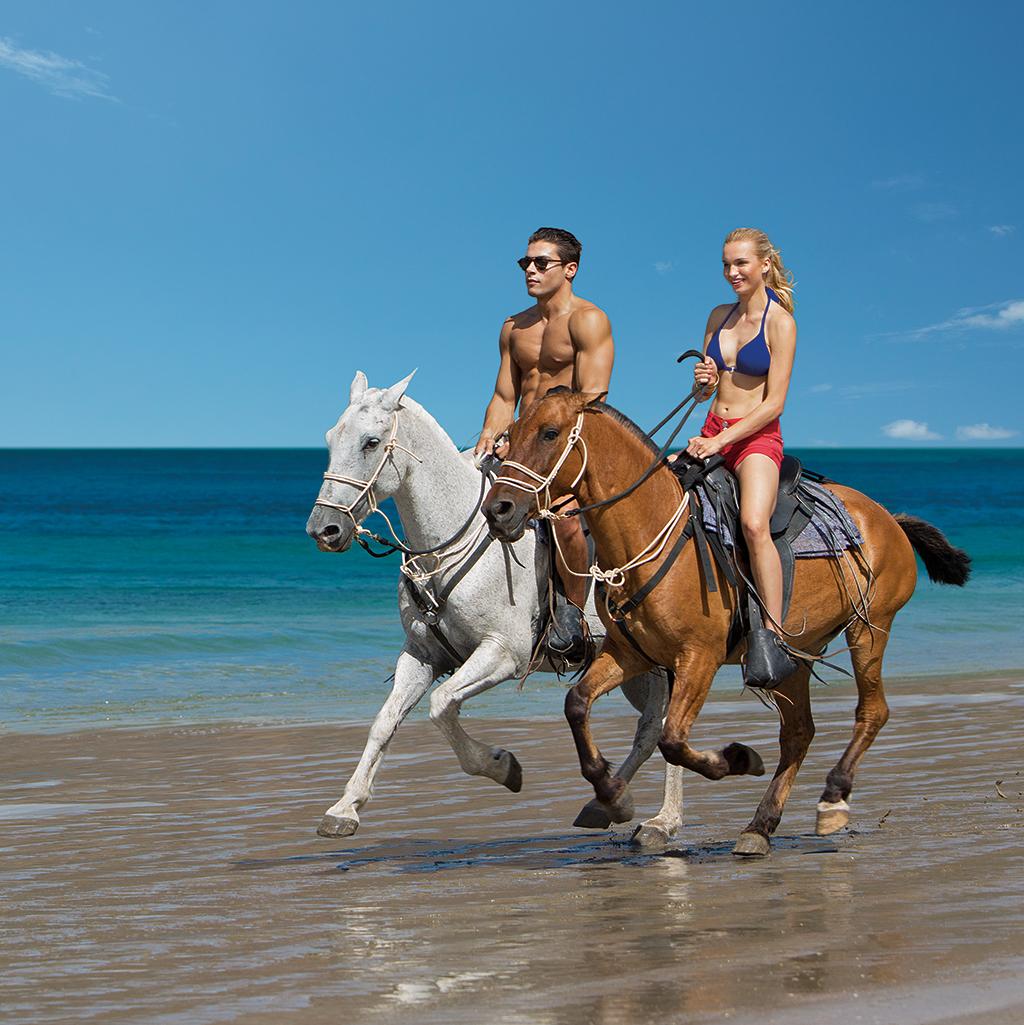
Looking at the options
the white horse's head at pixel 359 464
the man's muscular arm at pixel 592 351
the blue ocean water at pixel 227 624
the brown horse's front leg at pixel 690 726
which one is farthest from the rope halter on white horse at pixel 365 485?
the blue ocean water at pixel 227 624

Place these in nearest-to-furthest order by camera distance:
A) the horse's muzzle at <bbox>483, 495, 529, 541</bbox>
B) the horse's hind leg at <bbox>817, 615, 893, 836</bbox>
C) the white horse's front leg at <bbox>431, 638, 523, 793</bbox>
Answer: the horse's muzzle at <bbox>483, 495, 529, 541</bbox> → the white horse's front leg at <bbox>431, 638, 523, 793</bbox> → the horse's hind leg at <bbox>817, 615, 893, 836</bbox>

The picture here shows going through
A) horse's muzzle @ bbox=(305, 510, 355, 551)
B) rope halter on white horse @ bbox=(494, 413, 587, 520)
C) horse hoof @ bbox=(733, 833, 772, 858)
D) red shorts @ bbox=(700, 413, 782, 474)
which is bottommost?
horse hoof @ bbox=(733, 833, 772, 858)

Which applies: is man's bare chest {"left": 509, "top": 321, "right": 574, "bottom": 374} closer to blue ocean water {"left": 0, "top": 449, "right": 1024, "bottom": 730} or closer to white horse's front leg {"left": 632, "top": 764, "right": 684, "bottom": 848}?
white horse's front leg {"left": 632, "top": 764, "right": 684, "bottom": 848}

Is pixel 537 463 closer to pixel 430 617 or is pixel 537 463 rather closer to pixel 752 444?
pixel 752 444

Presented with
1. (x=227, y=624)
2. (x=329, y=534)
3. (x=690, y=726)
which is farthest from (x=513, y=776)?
(x=227, y=624)

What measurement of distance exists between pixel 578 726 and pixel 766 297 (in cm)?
225

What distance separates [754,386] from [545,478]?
1452 millimetres

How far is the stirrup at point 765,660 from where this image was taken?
6902 mm

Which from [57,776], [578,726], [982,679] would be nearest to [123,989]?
[578,726]

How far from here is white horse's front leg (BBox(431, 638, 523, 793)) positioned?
24.5 feet

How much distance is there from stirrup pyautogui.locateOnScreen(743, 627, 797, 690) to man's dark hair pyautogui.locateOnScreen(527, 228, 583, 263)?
2270 millimetres

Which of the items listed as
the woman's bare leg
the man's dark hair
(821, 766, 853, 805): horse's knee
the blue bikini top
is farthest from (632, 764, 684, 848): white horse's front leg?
the man's dark hair

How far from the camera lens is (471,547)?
25.3 ft

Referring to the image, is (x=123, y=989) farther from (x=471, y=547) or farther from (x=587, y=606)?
(x=587, y=606)
